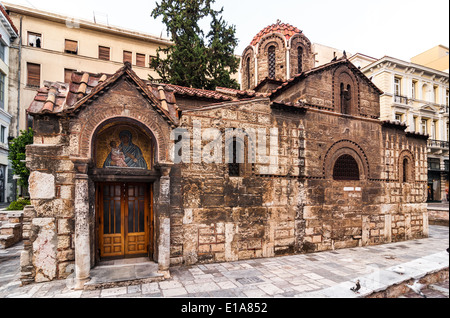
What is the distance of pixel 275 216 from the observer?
317 inches

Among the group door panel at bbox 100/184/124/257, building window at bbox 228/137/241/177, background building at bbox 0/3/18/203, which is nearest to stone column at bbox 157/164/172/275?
door panel at bbox 100/184/124/257

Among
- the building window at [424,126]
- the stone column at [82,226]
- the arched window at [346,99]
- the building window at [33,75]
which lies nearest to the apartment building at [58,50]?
the building window at [33,75]

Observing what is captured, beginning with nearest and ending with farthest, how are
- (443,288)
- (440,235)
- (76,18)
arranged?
(443,288), (440,235), (76,18)

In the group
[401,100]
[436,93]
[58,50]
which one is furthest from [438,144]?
[58,50]

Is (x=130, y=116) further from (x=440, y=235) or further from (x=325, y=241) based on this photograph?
(x=440, y=235)

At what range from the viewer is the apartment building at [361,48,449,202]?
23672 mm

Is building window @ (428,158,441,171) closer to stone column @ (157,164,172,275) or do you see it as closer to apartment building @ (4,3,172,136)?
stone column @ (157,164,172,275)

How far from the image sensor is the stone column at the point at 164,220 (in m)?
6.01

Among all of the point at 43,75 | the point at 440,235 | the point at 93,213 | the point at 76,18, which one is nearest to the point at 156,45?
the point at 76,18

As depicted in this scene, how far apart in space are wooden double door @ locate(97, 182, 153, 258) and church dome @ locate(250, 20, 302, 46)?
1070 centimetres

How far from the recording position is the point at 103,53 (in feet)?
72.0

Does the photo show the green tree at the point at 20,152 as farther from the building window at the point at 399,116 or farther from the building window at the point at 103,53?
the building window at the point at 399,116

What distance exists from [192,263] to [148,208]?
1977 millimetres

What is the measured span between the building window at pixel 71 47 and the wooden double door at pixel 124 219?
785 inches
